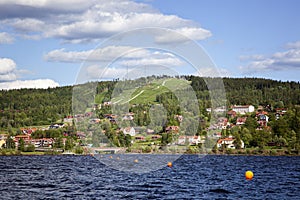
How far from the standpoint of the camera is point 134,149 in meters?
105

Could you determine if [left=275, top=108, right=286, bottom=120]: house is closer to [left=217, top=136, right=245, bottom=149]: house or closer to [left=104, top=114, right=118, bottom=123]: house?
[left=217, top=136, right=245, bottom=149]: house

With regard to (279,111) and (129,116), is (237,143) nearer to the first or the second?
(129,116)

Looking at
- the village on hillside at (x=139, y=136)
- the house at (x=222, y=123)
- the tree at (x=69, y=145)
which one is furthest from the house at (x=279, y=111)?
the tree at (x=69, y=145)

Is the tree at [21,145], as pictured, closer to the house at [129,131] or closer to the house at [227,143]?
the house at [227,143]

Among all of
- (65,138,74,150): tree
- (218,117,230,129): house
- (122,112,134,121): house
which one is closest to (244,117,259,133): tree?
(218,117,230,129): house

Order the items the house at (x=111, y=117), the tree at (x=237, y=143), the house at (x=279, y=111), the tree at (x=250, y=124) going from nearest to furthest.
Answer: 1. the house at (x=111, y=117)
2. the tree at (x=237, y=143)
3. the tree at (x=250, y=124)
4. the house at (x=279, y=111)

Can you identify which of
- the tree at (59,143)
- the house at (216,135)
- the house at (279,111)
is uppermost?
the house at (279,111)

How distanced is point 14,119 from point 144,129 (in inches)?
4345

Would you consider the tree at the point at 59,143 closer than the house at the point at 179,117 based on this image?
No

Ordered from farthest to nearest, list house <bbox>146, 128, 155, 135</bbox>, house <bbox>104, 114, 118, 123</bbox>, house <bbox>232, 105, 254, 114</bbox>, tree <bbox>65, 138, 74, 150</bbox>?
house <bbox>232, 105, 254, 114</bbox>, tree <bbox>65, 138, 74, 150</bbox>, house <bbox>146, 128, 155, 135</bbox>, house <bbox>104, 114, 118, 123</bbox>

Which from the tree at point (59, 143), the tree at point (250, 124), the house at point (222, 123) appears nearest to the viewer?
the house at point (222, 123)

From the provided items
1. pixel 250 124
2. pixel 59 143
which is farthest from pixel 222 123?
pixel 59 143

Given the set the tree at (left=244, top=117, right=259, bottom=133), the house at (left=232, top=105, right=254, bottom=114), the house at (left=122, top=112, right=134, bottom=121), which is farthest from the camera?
the house at (left=232, top=105, right=254, bottom=114)

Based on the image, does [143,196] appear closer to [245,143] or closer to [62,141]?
[245,143]
